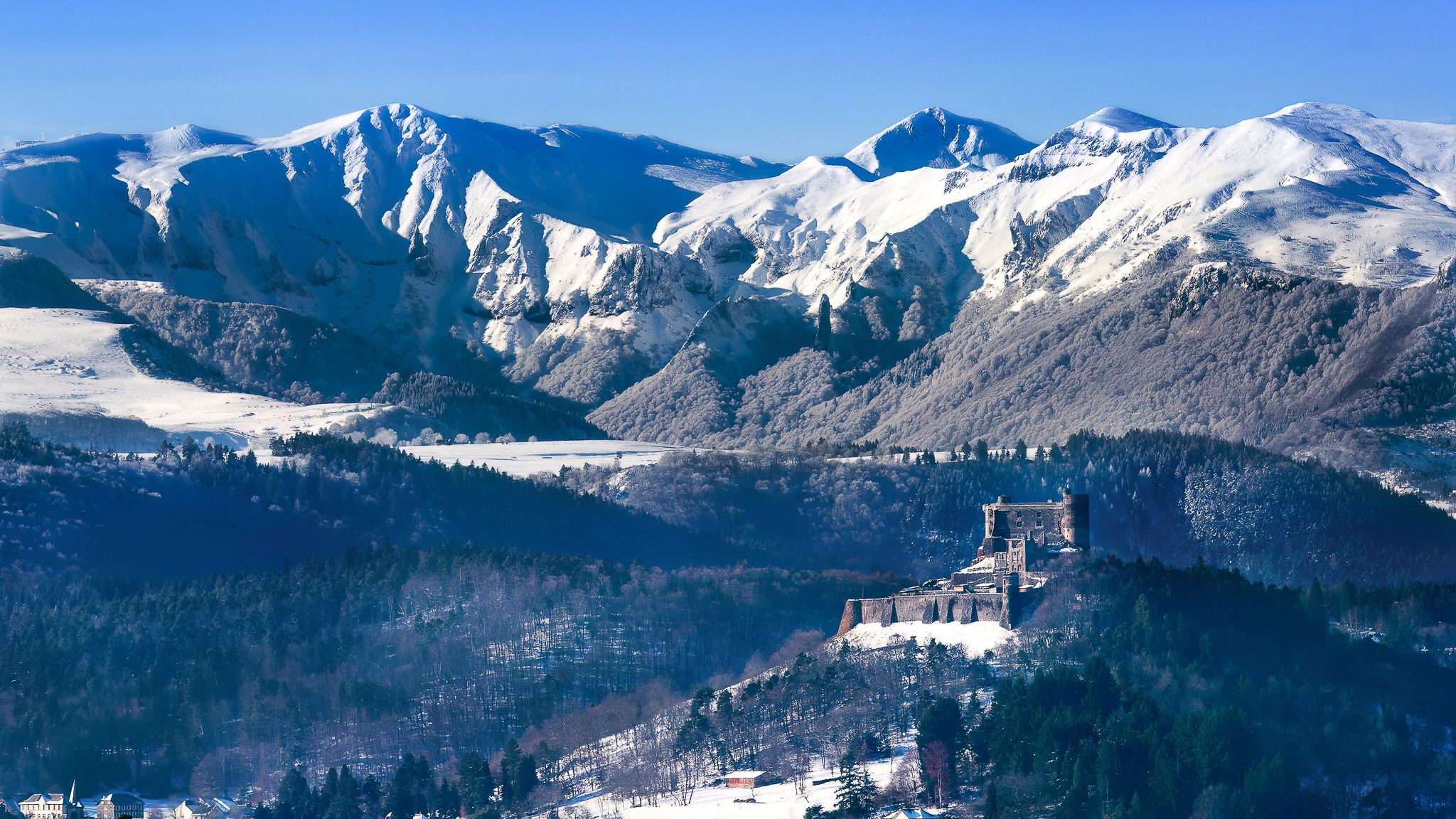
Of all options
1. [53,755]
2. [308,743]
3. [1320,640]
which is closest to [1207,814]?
[1320,640]

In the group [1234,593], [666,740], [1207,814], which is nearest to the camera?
[1207,814]

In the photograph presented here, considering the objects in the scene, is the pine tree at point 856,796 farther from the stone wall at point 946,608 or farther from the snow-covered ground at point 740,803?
the stone wall at point 946,608

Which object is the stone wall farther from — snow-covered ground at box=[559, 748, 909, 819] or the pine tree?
the pine tree

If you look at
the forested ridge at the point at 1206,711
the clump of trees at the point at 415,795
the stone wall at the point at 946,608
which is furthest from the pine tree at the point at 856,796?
the stone wall at the point at 946,608

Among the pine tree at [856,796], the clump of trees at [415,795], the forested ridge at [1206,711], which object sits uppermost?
the forested ridge at [1206,711]

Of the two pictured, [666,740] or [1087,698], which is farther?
[666,740]

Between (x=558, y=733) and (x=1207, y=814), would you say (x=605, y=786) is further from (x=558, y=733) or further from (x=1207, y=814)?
(x=1207, y=814)

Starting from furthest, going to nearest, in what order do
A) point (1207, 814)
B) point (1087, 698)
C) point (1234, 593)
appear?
point (1234, 593) < point (1087, 698) < point (1207, 814)

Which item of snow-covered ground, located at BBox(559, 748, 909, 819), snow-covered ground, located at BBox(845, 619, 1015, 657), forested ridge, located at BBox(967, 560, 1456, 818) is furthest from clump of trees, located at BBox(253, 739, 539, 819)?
forested ridge, located at BBox(967, 560, 1456, 818)
